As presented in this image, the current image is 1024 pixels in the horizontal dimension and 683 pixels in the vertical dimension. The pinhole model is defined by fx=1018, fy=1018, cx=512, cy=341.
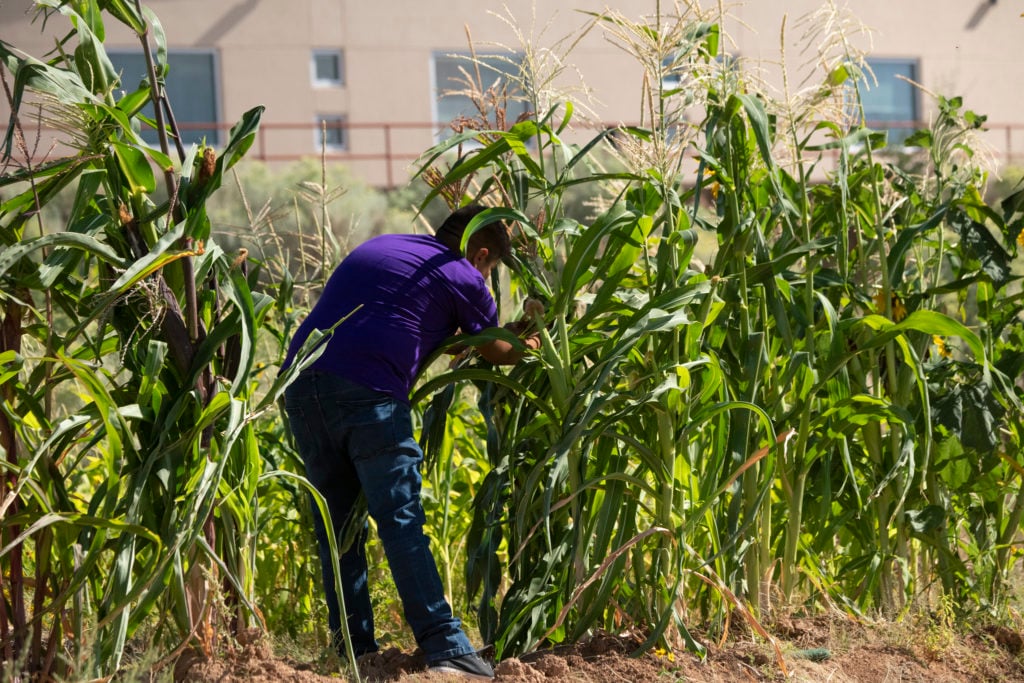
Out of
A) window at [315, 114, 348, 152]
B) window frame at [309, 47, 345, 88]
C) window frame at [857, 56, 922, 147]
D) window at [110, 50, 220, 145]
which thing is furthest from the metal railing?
window frame at [857, 56, 922, 147]

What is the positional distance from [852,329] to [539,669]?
1.18 meters

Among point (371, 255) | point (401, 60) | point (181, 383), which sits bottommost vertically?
point (181, 383)

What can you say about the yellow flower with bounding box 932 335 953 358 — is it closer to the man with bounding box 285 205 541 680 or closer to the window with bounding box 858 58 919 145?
the man with bounding box 285 205 541 680

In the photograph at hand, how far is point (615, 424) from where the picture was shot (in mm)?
2494

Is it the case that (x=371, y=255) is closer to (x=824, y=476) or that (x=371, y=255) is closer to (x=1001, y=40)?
(x=824, y=476)

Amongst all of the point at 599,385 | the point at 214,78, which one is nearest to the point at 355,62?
the point at 214,78

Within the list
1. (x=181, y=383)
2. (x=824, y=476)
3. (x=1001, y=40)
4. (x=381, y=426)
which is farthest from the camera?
(x=1001, y=40)

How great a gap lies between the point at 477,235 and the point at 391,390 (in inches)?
18.1

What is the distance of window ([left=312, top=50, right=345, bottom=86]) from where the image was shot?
11086 millimetres

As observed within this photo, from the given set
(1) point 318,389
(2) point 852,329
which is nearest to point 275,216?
(1) point 318,389

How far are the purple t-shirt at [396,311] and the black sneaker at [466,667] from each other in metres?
0.63

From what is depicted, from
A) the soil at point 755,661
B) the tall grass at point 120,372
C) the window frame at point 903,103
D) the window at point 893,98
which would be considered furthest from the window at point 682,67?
the window at point 893,98

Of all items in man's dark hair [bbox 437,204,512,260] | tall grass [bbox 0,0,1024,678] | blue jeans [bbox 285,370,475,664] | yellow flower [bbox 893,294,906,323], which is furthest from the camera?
yellow flower [bbox 893,294,906,323]

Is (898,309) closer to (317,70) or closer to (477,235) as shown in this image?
(477,235)
